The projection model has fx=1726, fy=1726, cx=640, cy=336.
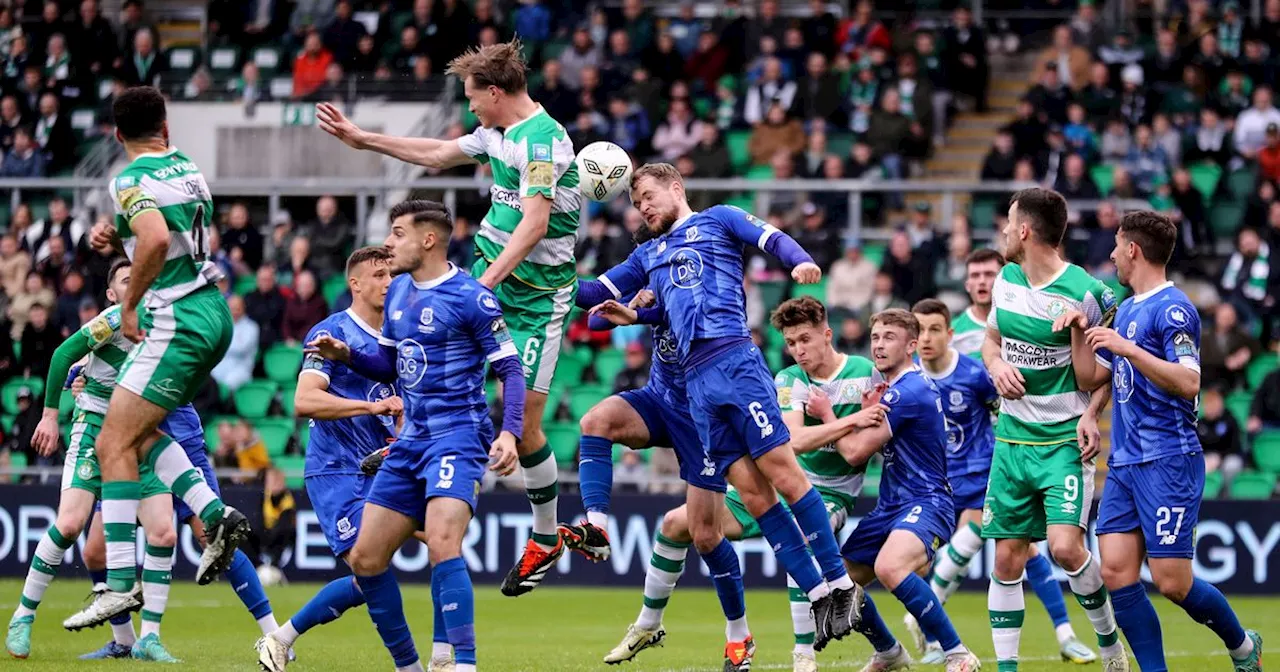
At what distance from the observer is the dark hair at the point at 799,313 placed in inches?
408

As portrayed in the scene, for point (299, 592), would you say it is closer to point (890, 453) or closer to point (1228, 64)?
point (890, 453)

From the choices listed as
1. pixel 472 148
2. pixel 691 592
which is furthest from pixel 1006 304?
pixel 691 592

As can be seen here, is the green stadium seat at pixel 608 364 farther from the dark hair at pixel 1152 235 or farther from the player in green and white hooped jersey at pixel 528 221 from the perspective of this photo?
the dark hair at pixel 1152 235

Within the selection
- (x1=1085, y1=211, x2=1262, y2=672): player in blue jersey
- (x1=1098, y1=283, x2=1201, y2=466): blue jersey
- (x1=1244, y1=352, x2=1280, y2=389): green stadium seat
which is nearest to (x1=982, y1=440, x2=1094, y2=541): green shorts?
(x1=1085, y1=211, x2=1262, y2=672): player in blue jersey

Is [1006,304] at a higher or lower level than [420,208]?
lower

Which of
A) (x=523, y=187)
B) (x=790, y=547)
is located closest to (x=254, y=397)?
(x=523, y=187)

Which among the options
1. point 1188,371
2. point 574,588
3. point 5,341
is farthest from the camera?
point 5,341

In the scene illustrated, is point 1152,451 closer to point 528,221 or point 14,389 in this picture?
point 528,221

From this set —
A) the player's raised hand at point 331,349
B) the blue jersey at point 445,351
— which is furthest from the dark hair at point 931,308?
the player's raised hand at point 331,349

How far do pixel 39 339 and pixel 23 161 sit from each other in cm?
396

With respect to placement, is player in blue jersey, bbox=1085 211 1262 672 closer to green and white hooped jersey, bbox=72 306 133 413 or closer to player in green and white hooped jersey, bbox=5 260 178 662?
player in green and white hooped jersey, bbox=5 260 178 662

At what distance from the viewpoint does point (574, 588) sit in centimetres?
1841

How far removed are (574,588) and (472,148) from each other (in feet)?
29.6

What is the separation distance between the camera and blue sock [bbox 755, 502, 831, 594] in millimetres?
9383
